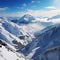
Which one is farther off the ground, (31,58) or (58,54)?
(58,54)

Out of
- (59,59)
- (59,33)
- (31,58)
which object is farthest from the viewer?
(59,33)

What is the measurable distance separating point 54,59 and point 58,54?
491 centimetres

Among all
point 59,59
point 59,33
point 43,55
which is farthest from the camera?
point 59,33

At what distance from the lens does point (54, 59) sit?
13650 centimetres

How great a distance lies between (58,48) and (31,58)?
107 ft

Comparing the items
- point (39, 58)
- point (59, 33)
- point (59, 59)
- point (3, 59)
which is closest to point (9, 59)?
point (3, 59)

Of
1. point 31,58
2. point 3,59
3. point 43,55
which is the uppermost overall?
point 3,59

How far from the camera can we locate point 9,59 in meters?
131

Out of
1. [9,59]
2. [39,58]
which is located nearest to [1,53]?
[9,59]

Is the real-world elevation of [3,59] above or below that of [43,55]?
above

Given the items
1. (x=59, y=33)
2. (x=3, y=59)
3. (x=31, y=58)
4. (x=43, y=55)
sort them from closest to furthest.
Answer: (x=3, y=59) → (x=43, y=55) → (x=31, y=58) → (x=59, y=33)

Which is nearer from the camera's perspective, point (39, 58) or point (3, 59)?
point (3, 59)

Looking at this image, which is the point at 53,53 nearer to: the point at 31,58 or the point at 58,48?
the point at 58,48

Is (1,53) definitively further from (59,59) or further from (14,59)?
(59,59)
